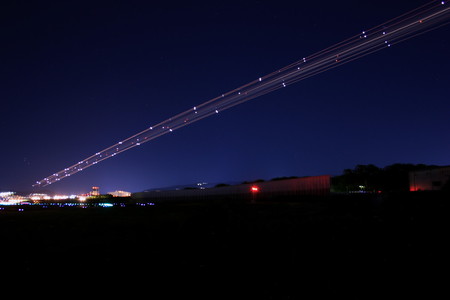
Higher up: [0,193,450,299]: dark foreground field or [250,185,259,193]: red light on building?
[0,193,450,299]: dark foreground field

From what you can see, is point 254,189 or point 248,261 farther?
point 254,189

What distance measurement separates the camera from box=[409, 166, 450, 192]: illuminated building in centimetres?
3041

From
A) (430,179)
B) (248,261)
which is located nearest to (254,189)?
(430,179)

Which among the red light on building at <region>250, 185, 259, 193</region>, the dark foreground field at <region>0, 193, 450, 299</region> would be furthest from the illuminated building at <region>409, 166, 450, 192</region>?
the dark foreground field at <region>0, 193, 450, 299</region>

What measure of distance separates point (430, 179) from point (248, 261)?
35025mm

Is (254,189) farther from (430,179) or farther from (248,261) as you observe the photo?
(248,261)

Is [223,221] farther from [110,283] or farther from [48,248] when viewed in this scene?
[110,283]

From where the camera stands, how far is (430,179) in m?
32.4

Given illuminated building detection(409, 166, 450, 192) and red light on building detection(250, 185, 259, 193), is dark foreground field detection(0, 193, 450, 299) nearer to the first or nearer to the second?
red light on building detection(250, 185, 259, 193)

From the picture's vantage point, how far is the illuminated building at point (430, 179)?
3041 centimetres

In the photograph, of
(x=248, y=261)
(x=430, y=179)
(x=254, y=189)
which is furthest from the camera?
(x=254, y=189)

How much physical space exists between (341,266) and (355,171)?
58.5 meters

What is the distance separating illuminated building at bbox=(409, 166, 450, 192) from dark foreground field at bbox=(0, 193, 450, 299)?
26881 millimetres

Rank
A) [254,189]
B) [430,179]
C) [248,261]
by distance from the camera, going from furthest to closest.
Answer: [254,189] → [430,179] → [248,261]
